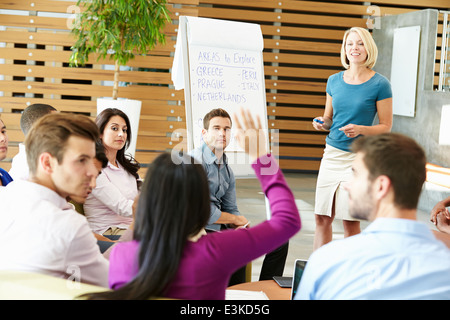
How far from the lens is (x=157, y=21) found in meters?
6.54

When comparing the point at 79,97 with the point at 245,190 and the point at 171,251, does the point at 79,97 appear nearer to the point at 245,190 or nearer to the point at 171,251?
the point at 245,190

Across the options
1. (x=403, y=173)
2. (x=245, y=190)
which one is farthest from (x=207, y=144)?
(x=245, y=190)

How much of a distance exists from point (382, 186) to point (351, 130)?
1.81 meters

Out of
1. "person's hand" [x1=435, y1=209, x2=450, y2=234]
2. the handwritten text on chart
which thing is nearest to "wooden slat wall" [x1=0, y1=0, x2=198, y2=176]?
the handwritten text on chart

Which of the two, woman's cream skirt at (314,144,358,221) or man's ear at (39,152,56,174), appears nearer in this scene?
man's ear at (39,152,56,174)

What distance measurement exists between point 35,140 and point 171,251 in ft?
2.07

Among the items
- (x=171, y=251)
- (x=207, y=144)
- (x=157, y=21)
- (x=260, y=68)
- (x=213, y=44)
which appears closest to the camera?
(x=171, y=251)

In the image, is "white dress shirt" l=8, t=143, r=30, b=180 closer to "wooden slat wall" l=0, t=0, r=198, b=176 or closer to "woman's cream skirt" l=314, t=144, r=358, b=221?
"woman's cream skirt" l=314, t=144, r=358, b=221

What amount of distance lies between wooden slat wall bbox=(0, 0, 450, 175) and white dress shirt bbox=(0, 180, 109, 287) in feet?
18.5

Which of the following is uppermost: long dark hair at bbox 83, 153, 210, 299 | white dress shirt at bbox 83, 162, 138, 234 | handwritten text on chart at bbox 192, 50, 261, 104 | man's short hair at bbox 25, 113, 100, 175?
handwritten text on chart at bbox 192, 50, 261, 104

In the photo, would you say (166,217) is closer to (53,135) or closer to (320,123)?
(53,135)

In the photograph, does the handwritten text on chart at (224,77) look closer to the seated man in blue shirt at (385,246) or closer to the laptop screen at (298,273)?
the laptop screen at (298,273)

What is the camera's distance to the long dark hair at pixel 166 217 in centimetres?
125

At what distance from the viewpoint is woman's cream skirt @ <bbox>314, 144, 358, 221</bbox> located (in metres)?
3.34
